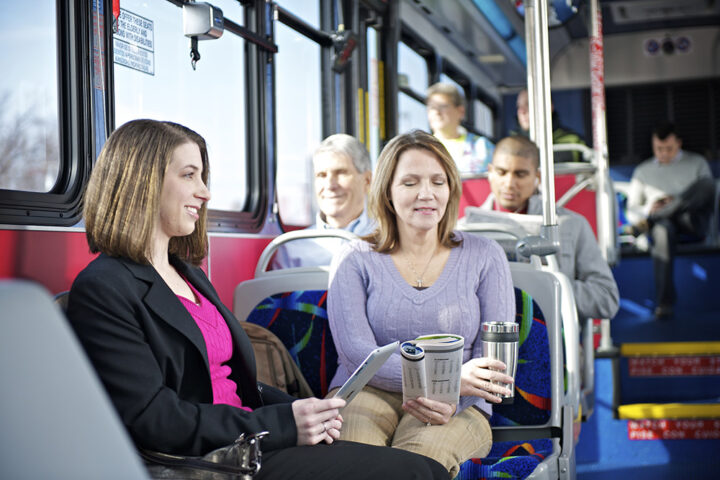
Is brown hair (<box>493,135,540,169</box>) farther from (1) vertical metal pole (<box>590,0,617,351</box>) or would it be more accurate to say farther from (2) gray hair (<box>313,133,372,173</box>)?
(1) vertical metal pole (<box>590,0,617,351</box>)

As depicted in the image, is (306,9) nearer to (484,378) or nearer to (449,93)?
(449,93)

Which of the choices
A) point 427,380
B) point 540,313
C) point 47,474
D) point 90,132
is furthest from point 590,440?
point 47,474

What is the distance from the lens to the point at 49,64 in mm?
2342

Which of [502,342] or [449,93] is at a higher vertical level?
[449,93]

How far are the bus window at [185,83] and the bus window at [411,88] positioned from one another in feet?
8.09

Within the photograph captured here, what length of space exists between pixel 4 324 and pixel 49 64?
5.94 ft

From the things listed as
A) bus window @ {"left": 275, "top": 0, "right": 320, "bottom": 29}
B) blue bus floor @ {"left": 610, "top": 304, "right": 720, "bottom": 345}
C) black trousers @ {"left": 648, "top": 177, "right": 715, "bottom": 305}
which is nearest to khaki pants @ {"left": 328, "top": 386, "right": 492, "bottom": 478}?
bus window @ {"left": 275, "top": 0, "right": 320, "bottom": 29}

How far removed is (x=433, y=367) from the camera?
1866 mm

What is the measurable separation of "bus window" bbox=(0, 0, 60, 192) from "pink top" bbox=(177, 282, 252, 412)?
26.1 inches

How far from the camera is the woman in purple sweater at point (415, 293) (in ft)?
6.84

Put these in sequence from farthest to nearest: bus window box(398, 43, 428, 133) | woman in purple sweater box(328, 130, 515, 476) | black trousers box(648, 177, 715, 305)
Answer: black trousers box(648, 177, 715, 305) → bus window box(398, 43, 428, 133) → woman in purple sweater box(328, 130, 515, 476)

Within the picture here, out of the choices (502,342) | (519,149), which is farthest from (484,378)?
(519,149)

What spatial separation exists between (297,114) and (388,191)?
2115 mm

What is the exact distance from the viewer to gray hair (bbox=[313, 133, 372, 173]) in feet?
11.6
